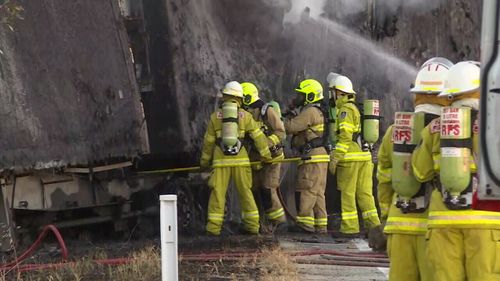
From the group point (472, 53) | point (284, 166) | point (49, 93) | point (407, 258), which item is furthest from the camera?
point (472, 53)

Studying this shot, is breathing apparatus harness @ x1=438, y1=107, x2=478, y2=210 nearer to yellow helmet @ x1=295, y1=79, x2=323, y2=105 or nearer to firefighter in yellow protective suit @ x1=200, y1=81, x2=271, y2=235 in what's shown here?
firefighter in yellow protective suit @ x1=200, y1=81, x2=271, y2=235

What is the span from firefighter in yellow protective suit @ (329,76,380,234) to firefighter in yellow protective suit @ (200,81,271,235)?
2.90 feet

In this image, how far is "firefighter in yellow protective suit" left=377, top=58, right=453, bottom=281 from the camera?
5281mm

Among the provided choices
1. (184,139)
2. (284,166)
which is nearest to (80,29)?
(184,139)

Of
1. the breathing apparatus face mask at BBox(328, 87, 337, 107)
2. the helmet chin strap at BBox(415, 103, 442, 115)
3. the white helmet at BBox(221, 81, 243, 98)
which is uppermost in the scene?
the white helmet at BBox(221, 81, 243, 98)

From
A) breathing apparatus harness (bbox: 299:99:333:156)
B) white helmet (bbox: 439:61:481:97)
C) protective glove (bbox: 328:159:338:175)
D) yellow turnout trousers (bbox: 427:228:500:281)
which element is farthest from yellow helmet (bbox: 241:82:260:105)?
yellow turnout trousers (bbox: 427:228:500:281)

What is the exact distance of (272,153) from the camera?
10.5 metres

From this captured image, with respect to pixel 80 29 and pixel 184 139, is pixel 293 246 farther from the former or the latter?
pixel 80 29

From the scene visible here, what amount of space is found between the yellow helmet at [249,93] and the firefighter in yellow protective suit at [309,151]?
522 mm

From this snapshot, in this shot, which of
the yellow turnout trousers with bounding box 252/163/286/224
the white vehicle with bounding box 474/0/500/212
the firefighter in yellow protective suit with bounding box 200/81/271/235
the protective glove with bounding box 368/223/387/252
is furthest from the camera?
the yellow turnout trousers with bounding box 252/163/286/224

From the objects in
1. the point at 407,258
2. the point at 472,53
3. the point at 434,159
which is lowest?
the point at 407,258

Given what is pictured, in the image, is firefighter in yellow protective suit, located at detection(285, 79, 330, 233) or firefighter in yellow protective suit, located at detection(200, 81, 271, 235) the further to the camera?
firefighter in yellow protective suit, located at detection(285, 79, 330, 233)

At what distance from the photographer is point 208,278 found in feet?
23.3

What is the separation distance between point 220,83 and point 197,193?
142 cm
